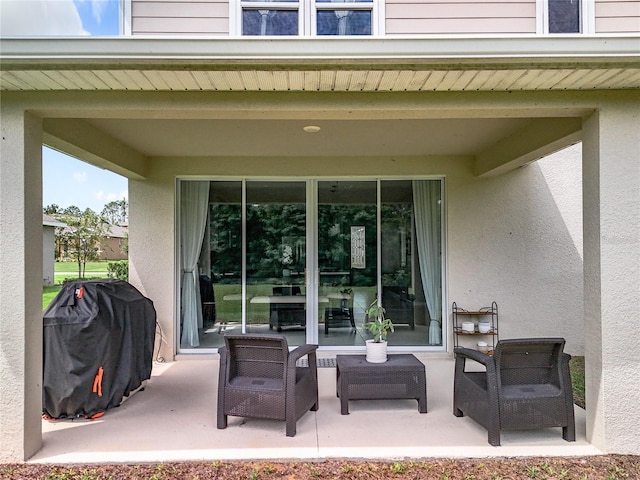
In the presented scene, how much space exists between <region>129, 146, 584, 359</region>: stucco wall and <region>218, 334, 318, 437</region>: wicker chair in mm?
3023

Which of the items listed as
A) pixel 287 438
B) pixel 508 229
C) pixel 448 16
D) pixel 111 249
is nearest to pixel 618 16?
pixel 448 16

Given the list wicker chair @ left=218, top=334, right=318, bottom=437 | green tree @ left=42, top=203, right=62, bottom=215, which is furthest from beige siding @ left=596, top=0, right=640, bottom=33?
green tree @ left=42, top=203, right=62, bottom=215

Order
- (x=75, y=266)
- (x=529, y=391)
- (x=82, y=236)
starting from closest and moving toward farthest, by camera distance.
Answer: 1. (x=529, y=391)
2. (x=82, y=236)
3. (x=75, y=266)

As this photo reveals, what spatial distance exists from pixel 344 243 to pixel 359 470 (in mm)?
3861

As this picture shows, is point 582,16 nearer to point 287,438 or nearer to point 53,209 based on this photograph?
point 287,438

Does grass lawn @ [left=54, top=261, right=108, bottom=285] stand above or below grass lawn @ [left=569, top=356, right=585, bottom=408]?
above

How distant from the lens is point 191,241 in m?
6.48

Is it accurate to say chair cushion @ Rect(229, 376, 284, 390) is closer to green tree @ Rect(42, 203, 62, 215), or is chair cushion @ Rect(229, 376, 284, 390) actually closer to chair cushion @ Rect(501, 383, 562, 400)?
chair cushion @ Rect(501, 383, 562, 400)

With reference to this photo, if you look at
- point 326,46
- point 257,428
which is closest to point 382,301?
point 257,428

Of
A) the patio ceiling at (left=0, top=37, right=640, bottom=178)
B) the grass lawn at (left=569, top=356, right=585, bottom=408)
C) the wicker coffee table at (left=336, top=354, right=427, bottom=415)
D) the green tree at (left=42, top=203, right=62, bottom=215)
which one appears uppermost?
the green tree at (left=42, top=203, right=62, bottom=215)

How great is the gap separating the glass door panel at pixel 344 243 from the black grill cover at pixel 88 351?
2.96 m

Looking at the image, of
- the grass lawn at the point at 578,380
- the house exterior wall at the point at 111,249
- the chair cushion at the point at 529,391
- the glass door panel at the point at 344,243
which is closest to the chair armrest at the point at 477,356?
the chair cushion at the point at 529,391

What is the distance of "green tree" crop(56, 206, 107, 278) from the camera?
1773 cm

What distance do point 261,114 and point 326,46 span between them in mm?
835
